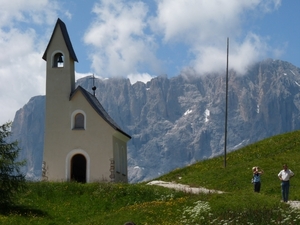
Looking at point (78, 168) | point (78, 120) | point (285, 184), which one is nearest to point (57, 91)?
point (78, 120)

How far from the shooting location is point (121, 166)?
55.8 metres

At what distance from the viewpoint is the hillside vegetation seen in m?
31.3

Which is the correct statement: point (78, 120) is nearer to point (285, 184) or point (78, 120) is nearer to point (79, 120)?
point (79, 120)

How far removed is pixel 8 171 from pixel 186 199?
9.44 m

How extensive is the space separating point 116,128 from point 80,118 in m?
2.81

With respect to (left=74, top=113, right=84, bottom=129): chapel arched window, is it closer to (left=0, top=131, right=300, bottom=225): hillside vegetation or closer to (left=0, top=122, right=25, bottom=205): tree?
(left=0, top=131, right=300, bottom=225): hillside vegetation

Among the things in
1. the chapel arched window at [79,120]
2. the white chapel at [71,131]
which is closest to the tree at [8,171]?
the white chapel at [71,131]

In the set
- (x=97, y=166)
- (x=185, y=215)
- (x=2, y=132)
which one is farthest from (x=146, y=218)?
(x=97, y=166)

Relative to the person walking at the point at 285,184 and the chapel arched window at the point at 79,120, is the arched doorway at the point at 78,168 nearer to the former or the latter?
the chapel arched window at the point at 79,120

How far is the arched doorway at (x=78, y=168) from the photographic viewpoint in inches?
2061

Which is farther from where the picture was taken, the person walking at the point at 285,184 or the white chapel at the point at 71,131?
the white chapel at the point at 71,131

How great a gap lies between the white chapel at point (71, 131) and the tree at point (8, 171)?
13.6 metres

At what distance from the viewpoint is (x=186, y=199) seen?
35875 mm

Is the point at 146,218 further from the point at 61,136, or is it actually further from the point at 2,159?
the point at 61,136
